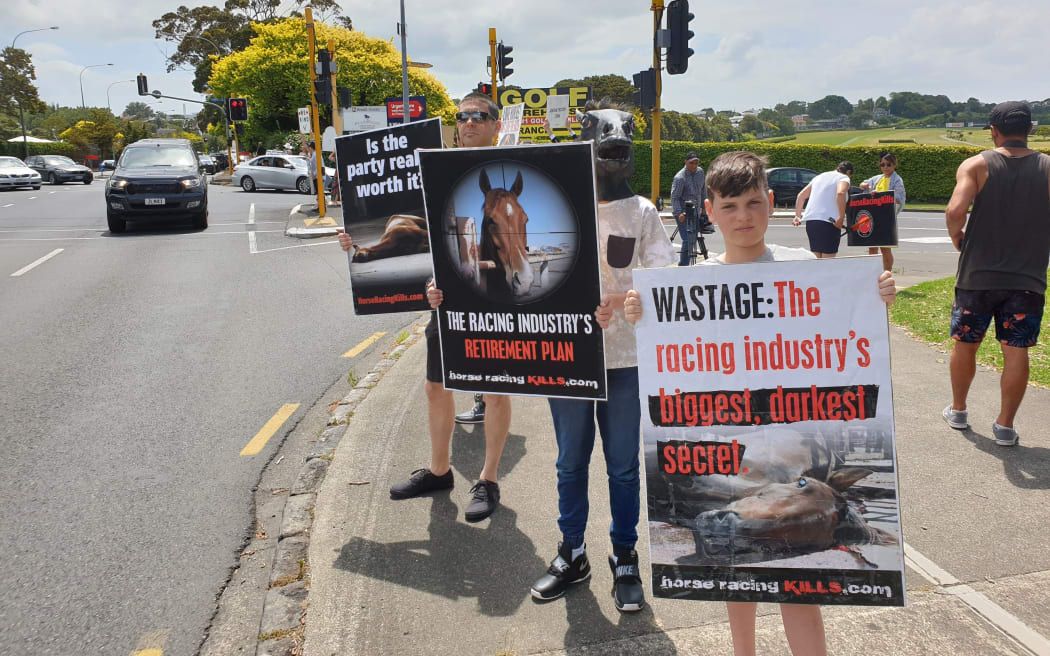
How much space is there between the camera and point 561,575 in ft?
10.8

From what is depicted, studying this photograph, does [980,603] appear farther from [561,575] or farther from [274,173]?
[274,173]

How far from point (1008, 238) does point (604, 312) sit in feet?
9.95

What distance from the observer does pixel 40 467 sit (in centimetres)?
488

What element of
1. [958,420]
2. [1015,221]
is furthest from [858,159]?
[1015,221]

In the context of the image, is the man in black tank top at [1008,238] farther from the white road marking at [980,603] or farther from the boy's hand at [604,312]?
the boy's hand at [604,312]

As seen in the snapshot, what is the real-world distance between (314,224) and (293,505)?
15.4 meters

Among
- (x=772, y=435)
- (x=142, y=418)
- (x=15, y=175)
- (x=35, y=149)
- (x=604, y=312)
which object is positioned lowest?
(x=142, y=418)

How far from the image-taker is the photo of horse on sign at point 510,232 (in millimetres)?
2990

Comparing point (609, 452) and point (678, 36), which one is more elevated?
point (678, 36)

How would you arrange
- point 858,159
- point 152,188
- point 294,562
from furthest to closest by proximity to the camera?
1. point 858,159
2. point 152,188
3. point 294,562

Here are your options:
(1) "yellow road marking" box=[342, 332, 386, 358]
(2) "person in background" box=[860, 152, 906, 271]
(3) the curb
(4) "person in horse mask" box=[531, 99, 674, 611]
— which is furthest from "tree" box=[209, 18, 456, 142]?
(4) "person in horse mask" box=[531, 99, 674, 611]

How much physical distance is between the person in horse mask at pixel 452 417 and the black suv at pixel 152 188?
14404 millimetres

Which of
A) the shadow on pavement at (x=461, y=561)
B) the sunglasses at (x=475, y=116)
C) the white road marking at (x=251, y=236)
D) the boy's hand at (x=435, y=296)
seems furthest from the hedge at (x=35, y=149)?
the boy's hand at (x=435, y=296)

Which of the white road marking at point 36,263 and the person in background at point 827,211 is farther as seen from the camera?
the white road marking at point 36,263
